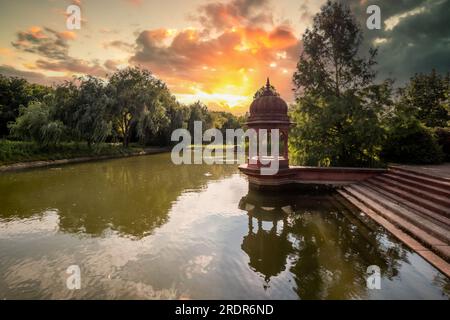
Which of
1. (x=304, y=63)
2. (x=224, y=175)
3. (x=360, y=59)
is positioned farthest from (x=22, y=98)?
(x=360, y=59)

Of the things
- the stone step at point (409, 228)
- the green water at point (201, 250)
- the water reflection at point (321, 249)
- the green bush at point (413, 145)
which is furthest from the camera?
the green bush at point (413, 145)

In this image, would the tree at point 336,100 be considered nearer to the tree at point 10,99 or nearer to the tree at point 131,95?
the tree at point 131,95

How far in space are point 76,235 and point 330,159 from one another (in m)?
13.6

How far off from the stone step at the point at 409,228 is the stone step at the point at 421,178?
5.85 ft

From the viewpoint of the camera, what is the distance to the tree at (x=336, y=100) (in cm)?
1527

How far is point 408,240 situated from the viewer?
277 inches

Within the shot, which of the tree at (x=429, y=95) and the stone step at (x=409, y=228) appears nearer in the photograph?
the stone step at (x=409, y=228)

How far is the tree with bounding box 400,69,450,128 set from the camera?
115 feet

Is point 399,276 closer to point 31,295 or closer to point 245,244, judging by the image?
point 245,244

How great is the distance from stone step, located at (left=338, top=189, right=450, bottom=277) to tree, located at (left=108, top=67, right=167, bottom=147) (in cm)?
3098

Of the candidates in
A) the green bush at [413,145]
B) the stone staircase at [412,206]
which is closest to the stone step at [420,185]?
the stone staircase at [412,206]

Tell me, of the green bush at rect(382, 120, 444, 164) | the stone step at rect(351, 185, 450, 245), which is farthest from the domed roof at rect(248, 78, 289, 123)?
the green bush at rect(382, 120, 444, 164)

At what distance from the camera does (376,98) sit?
622 inches
